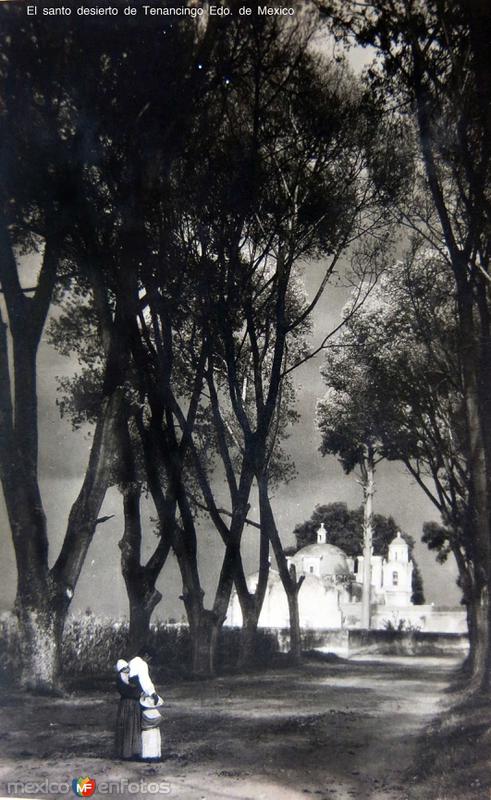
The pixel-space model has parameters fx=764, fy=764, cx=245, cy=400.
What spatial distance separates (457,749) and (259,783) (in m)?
1.09

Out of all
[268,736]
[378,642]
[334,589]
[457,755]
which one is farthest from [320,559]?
[457,755]

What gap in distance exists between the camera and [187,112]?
5.46 meters

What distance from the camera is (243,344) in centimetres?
541

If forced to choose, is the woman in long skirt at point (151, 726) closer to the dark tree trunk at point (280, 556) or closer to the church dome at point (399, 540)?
the dark tree trunk at point (280, 556)

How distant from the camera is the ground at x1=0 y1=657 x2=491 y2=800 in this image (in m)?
4.04

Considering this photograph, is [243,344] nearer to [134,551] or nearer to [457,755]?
[134,551]

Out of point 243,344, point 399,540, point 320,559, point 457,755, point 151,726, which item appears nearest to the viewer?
point 457,755

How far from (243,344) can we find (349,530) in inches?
58.3

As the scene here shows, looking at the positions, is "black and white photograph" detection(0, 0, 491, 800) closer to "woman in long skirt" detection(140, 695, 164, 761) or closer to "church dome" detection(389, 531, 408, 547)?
"church dome" detection(389, 531, 408, 547)

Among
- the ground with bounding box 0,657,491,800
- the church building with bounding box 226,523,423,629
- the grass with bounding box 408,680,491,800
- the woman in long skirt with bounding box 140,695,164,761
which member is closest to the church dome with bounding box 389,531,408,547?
the church building with bounding box 226,523,423,629

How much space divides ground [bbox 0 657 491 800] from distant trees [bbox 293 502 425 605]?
0.69 metres

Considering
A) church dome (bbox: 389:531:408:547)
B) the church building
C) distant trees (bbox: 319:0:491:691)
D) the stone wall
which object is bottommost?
the stone wall

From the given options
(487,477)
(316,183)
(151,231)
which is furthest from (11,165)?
(487,477)

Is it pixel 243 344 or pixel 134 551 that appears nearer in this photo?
pixel 134 551
